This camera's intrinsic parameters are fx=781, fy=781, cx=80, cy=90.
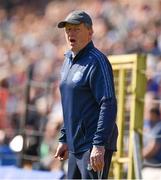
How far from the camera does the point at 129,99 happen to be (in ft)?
30.0

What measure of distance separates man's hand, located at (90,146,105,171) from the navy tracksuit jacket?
43 mm

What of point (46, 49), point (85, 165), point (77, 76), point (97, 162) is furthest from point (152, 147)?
point (46, 49)

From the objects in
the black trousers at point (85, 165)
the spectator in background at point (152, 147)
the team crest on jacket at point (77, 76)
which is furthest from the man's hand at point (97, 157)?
the spectator in background at point (152, 147)

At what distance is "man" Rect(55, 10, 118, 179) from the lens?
556cm

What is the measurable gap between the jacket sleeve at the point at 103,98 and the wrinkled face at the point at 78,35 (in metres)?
0.22

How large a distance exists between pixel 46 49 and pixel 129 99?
6.51 m

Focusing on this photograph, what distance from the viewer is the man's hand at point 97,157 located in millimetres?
5527

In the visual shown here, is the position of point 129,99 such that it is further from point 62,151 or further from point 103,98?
point 103,98

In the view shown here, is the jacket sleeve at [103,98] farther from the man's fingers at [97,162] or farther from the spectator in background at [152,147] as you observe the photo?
the spectator in background at [152,147]

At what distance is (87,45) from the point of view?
19.1 ft

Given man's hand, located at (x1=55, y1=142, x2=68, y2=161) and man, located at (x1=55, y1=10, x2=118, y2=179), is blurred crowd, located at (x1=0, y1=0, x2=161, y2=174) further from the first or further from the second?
man, located at (x1=55, y1=10, x2=118, y2=179)

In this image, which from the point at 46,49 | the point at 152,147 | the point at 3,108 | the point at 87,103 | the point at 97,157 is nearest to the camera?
the point at 97,157

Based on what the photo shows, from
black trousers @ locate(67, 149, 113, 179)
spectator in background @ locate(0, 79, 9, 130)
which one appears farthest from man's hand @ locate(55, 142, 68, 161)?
spectator in background @ locate(0, 79, 9, 130)

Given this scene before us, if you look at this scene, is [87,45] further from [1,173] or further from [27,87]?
[27,87]
